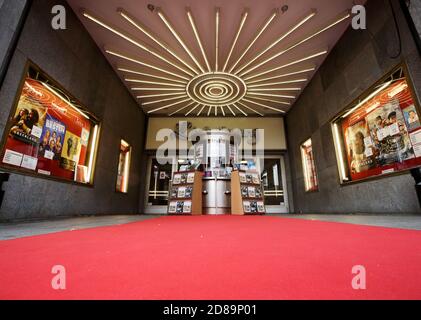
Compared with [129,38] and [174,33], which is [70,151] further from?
[174,33]

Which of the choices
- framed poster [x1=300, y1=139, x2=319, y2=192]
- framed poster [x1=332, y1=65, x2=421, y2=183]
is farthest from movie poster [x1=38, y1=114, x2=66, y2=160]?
framed poster [x1=300, y1=139, x2=319, y2=192]

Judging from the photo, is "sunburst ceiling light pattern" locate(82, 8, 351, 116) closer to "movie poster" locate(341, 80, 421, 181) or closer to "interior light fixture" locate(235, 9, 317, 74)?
"interior light fixture" locate(235, 9, 317, 74)

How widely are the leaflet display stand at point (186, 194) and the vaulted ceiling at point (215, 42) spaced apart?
235cm

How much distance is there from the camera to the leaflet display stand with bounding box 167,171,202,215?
4.71m

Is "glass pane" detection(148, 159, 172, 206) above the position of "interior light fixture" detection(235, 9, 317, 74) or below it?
below

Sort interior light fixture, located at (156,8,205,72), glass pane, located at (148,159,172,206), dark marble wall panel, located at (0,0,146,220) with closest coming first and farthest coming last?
dark marble wall panel, located at (0,0,146,220) < interior light fixture, located at (156,8,205,72) < glass pane, located at (148,159,172,206)

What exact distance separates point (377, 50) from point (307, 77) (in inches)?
87.3

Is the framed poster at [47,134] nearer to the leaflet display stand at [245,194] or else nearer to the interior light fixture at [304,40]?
the leaflet display stand at [245,194]

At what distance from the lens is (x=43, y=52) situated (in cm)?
312

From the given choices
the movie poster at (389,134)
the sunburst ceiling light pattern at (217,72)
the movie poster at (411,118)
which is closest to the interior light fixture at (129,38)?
the sunburst ceiling light pattern at (217,72)

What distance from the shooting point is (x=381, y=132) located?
3.54 metres

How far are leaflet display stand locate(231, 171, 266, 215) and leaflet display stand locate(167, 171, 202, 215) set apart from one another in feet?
2.72

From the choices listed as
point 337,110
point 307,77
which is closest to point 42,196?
point 337,110

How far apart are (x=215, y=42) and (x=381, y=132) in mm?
3721
